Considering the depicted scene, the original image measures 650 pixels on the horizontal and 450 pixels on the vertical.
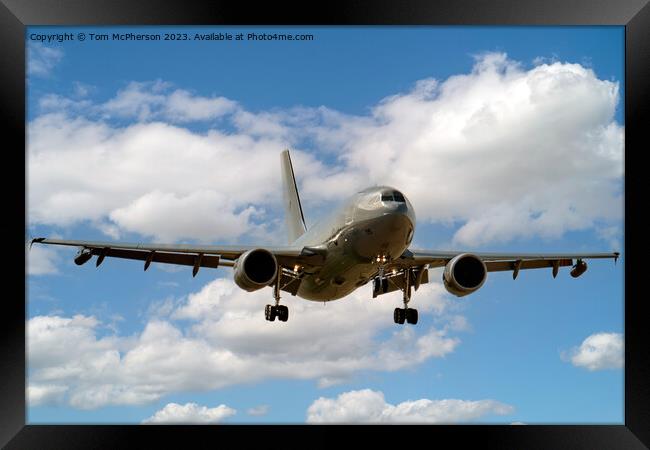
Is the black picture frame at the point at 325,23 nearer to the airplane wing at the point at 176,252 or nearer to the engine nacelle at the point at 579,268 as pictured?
the airplane wing at the point at 176,252

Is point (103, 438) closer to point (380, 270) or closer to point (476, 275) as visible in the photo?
point (380, 270)

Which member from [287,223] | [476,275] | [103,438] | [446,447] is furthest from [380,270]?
[287,223]

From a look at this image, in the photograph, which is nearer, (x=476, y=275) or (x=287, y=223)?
(x=476, y=275)

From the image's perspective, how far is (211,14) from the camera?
13203 millimetres

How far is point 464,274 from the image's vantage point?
2184cm

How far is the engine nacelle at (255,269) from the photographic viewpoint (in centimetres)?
2061

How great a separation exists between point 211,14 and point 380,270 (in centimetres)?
991

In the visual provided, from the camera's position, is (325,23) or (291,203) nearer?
(325,23)

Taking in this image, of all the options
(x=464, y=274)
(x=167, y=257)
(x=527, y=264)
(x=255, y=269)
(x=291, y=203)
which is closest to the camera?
(x=255, y=269)

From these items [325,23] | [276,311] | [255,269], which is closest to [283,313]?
[276,311]

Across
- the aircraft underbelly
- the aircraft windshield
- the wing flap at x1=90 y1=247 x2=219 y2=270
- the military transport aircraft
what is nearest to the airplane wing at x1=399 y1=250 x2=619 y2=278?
the military transport aircraft

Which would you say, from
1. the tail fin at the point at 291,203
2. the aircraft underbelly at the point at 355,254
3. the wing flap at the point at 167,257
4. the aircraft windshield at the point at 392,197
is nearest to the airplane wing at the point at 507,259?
the aircraft underbelly at the point at 355,254

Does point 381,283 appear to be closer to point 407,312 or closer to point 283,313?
point 407,312

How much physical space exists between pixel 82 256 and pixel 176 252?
2.65m
